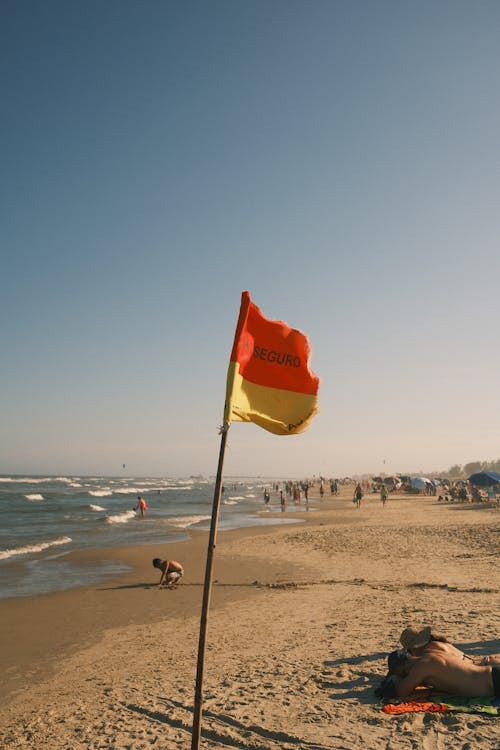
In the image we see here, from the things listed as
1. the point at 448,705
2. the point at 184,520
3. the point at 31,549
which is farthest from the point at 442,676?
the point at 184,520

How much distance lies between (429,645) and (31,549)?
63.8 feet

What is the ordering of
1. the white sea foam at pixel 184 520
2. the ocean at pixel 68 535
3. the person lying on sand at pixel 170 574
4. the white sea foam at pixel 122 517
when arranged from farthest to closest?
1. the white sea foam at pixel 122 517
2. the white sea foam at pixel 184 520
3. the ocean at pixel 68 535
4. the person lying on sand at pixel 170 574

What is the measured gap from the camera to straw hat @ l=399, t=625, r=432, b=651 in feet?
20.6

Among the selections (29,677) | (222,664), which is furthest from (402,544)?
(29,677)

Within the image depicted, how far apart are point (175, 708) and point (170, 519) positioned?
30.5 metres

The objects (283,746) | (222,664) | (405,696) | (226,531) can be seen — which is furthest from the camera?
(226,531)

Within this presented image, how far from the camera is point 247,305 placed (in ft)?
14.9

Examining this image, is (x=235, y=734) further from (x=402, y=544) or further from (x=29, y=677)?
(x=402, y=544)

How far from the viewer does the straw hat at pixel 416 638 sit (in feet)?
20.6

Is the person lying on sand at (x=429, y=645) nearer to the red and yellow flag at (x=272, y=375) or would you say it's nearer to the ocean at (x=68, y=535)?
the red and yellow flag at (x=272, y=375)

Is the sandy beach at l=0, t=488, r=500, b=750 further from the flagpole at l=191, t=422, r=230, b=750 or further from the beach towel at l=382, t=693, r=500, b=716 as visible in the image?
the flagpole at l=191, t=422, r=230, b=750

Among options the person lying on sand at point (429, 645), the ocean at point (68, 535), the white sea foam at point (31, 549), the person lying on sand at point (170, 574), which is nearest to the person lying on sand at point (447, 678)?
the person lying on sand at point (429, 645)

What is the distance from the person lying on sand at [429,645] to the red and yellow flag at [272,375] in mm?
3700

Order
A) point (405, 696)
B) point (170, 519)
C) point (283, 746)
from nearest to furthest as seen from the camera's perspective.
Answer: point (283, 746) < point (405, 696) < point (170, 519)
